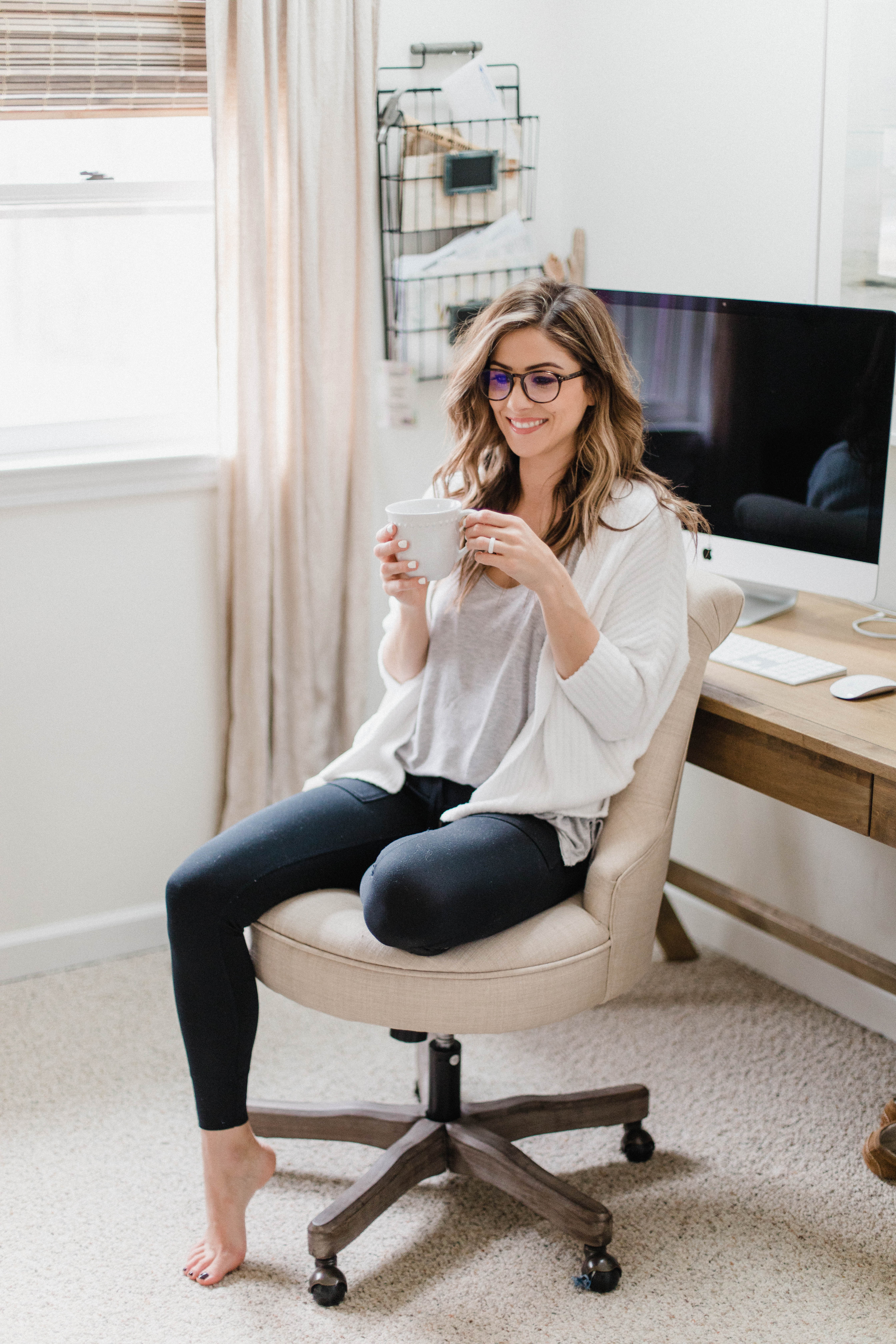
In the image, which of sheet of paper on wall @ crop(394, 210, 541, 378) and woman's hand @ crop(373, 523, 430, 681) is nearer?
woman's hand @ crop(373, 523, 430, 681)

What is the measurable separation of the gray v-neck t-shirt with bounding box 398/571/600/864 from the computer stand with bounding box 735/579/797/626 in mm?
491

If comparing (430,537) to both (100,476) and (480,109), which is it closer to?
(100,476)

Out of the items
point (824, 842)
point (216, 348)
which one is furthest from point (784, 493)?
point (216, 348)

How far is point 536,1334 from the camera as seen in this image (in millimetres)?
1680

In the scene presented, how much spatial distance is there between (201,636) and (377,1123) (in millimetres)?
1023

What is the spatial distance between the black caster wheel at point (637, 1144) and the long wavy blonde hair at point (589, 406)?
86 centimetres

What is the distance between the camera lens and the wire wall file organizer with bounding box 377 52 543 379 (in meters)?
2.45

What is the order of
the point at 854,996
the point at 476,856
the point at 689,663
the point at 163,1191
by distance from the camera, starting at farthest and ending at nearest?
the point at 854,996 → the point at 163,1191 → the point at 689,663 → the point at 476,856

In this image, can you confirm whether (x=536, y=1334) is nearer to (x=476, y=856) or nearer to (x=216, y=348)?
(x=476, y=856)

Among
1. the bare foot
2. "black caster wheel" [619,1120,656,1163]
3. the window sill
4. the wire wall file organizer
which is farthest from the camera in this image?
the wire wall file organizer

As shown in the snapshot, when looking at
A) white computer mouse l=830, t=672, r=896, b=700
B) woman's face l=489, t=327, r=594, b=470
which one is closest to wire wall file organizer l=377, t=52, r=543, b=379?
woman's face l=489, t=327, r=594, b=470

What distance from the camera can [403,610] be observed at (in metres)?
1.84

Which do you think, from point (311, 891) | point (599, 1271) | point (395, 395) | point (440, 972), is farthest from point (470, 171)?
point (599, 1271)

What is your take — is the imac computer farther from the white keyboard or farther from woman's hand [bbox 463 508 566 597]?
woman's hand [bbox 463 508 566 597]
